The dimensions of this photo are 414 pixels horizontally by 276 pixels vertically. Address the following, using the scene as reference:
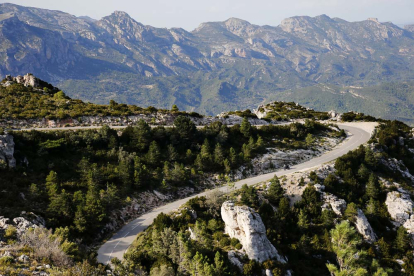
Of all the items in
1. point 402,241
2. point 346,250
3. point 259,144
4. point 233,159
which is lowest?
point 402,241

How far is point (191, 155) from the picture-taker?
4881cm

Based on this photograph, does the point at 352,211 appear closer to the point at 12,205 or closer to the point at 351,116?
the point at 12,205

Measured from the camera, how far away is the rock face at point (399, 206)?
3672 centimetres

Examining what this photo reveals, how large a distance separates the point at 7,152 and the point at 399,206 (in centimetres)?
5593

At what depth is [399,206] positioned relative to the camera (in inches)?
1483

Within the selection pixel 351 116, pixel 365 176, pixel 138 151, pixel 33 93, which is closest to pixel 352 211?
pixel 365 176

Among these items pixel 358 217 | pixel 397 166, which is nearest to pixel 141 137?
pixel 358 217

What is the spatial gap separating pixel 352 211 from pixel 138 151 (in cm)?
3496

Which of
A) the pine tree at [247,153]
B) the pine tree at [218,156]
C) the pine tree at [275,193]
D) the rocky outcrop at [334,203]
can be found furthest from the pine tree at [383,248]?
the pine tree at [218,156]

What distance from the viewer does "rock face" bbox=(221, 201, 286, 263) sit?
1048 inches

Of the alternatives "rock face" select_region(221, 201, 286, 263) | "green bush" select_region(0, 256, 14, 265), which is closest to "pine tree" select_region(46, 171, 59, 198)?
"green bush" select_region(0, 256, 14, 265)

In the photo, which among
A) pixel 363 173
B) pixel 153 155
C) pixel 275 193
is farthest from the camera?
pixel 153 155

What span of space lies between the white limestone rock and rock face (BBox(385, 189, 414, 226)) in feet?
20.5

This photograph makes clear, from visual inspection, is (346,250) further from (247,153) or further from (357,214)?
(247,153)
